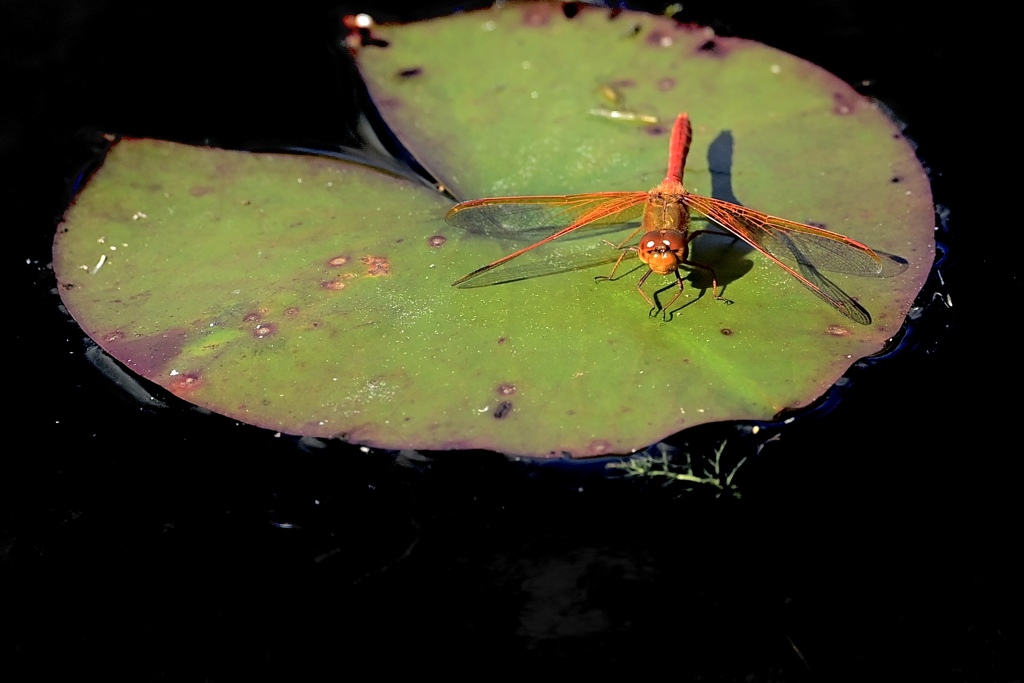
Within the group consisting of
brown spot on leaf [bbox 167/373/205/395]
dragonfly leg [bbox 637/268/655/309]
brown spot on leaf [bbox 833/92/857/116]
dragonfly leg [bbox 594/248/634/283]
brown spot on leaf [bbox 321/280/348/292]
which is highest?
brown spot on leaf [bbox 833/92/857/116]

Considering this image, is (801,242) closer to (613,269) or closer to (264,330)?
(613,269)

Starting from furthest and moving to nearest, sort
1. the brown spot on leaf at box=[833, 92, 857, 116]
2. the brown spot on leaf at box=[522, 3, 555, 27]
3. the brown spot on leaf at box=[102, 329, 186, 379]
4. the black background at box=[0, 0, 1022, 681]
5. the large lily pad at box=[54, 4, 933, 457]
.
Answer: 1. the brown spot on leaf at box=[522, 3, 555, 27]
2. the brown spot on leaf at box=[833, 92, 857, 116]
3. the brown spot on leaf at box=[102, 329, 186, 379]
4. the large lily pad at box=[54, 4, 933, 457]
5. the black background at box=[0, 0, 1022, 681]

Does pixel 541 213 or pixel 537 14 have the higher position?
pixel 537 14

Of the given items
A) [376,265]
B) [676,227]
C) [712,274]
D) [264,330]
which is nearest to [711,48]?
[676,227]

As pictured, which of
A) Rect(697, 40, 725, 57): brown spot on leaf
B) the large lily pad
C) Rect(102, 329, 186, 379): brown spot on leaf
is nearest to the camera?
the large lily pad

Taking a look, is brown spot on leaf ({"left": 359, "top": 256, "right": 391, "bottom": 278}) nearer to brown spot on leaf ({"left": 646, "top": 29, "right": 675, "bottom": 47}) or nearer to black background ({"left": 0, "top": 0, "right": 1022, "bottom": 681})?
black background ({"left": 0, "top": 0, "right": 1022, "bottom": 681})

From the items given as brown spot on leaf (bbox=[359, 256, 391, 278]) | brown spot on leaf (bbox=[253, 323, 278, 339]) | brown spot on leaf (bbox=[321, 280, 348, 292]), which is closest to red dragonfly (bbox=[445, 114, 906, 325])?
brown spot on leaf (bbox=[359, 256, 391, 278])

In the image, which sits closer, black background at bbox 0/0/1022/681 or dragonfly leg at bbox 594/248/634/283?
black background at bbox 0/0/1022/681

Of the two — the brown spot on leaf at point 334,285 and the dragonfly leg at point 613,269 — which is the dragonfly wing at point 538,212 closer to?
the dragonfly leg at point 613,269
